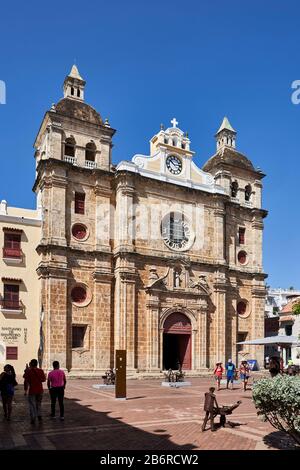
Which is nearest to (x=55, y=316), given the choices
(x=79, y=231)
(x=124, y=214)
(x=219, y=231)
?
(x=79, y=231)

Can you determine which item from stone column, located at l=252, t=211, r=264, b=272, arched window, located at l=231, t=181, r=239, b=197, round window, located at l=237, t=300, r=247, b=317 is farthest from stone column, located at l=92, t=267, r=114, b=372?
arched window, located at l=231, t=181, r=239, b=197

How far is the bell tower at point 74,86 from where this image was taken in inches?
1362

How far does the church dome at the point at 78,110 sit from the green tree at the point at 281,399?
26.9 m

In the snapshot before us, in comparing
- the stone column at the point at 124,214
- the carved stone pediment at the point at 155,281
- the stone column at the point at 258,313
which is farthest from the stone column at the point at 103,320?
the stone column at the point at 258,313

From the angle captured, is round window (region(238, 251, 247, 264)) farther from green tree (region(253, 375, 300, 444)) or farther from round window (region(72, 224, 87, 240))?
green tree (region(253, 375, 300, 444))

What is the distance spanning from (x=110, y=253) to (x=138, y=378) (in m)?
8.62

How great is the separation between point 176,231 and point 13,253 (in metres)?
12.2

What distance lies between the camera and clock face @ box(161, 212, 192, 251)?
34.6 meters

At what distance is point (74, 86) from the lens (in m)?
34.9

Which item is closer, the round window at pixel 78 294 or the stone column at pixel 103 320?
the stone column at pixel 103 320

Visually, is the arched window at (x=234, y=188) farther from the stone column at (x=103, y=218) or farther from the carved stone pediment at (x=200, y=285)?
the stone column at (x=103, y=218)

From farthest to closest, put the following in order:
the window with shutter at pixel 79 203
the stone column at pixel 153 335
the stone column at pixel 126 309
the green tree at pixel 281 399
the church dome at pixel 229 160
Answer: the church dome at pixel 229 160 < the window with shutter at pixel 79 203 < the stone column at pixel 153 335 < the stone column at pixel 126 309 < the green tree at pixel 281 399

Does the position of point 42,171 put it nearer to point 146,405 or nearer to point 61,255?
point 61,255
